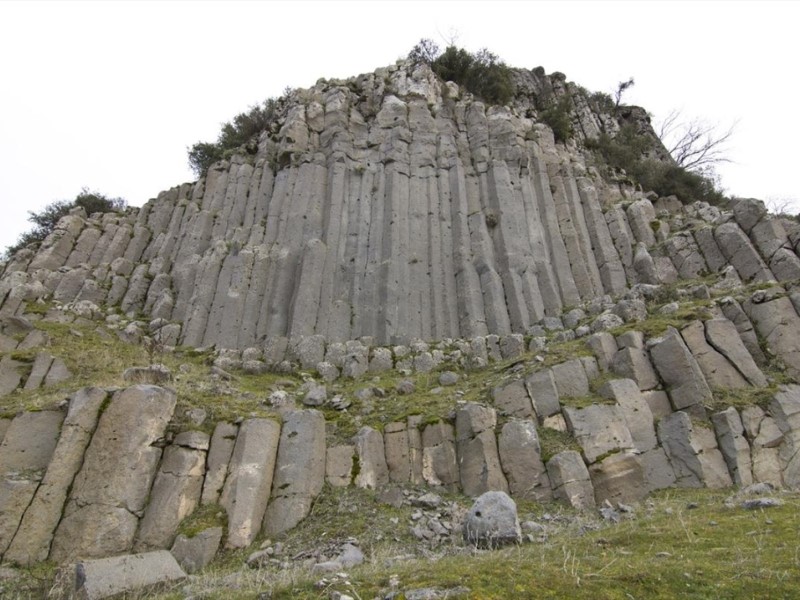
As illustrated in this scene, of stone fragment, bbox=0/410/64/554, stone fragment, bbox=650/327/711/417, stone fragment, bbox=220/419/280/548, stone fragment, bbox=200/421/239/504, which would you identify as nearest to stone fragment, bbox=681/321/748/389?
stone fragment, bbox=650/327/711/417

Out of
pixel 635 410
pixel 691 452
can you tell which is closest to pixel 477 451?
pixel 635 410

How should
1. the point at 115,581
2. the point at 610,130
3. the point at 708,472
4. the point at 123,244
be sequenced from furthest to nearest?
the point at 610,130 < the point at 123,244 < the point at 708,472 < the point at 115,581

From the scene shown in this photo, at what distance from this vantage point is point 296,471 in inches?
465

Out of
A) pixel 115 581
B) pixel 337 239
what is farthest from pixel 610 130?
pixel 115 581

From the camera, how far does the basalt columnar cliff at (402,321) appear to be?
11078mm

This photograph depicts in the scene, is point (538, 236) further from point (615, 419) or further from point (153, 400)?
→ point (153, 400)

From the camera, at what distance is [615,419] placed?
1291 cm

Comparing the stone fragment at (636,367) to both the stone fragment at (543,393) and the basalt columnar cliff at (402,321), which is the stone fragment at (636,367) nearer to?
the basalt columnar cliff at (402,321)

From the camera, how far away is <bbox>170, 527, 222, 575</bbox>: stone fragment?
32.1 feet

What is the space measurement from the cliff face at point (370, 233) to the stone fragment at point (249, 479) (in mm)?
9316

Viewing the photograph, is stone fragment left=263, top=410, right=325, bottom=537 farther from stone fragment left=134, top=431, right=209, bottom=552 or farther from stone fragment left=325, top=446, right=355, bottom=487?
stone fragment left=134, top=431, right=209, bottom=552

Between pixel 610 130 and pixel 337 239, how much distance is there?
2836 centimetres

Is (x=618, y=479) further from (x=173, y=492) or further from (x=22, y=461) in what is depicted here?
(x=22, y=461)

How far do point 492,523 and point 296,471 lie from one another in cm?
472
